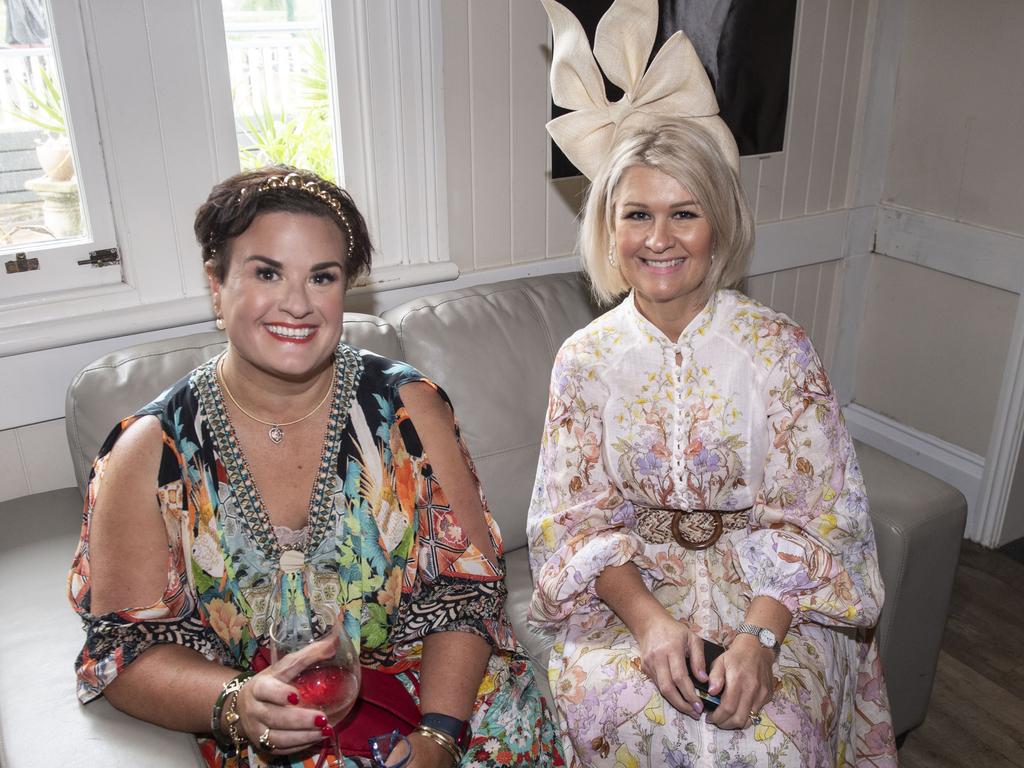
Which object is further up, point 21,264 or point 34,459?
point 21,264

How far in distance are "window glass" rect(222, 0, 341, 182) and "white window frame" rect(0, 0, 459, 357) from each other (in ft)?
0.15

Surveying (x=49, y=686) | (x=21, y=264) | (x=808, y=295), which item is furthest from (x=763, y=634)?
(x=808, y=295)

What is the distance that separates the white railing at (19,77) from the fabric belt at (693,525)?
1397 mm

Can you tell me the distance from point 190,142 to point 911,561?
1619 millimetres

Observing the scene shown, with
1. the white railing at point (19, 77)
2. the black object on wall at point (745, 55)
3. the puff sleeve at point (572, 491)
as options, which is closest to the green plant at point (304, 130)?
the white railing at point (19, 77)

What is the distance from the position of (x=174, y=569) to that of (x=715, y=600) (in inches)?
34.7

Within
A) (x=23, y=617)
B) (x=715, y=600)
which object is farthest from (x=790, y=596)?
(x=23, y=617)

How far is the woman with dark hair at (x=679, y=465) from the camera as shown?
1.47 m

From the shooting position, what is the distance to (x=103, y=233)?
1.83m

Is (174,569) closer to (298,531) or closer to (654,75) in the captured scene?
(298,531)

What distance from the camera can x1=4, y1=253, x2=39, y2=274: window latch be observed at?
1.77 m

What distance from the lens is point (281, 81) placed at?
1.96 m

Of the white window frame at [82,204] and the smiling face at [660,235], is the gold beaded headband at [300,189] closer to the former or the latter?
the smiling face at [660,235]

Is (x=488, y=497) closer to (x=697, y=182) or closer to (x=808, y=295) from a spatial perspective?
(x=697, y=182)
